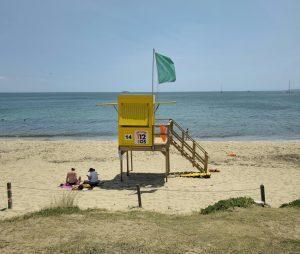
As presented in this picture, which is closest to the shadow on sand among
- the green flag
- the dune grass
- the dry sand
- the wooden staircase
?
the dry sand

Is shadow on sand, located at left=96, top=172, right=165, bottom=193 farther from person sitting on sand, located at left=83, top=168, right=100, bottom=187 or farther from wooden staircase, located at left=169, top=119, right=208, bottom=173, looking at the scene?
wooden staircase, located at left=169, top=119, right=208, bottom=173

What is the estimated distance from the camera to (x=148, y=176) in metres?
17.5

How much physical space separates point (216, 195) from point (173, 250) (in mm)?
6669

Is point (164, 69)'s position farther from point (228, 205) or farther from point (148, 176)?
point (228, 205)

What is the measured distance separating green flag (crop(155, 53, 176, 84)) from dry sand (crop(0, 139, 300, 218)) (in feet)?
15.9

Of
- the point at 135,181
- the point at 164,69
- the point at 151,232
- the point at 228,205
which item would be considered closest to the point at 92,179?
the point at 135,181

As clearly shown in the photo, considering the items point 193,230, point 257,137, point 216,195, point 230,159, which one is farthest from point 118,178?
point 257,137

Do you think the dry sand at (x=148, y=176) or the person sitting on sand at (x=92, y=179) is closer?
the dry sand at (x=148, y=176)

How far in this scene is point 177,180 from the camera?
16344 millimetres

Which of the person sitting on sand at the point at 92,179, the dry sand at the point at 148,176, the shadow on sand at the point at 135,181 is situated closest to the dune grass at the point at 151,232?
the dry sand at the point at 148,176

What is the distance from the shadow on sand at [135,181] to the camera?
50.8 feet

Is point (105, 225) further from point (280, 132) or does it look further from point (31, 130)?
point (31, 130)

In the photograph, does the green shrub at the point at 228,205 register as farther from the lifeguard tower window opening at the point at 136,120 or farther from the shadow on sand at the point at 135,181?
the lifeguard tower window opening at the point at 136,120

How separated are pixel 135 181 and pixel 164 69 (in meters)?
5.54
